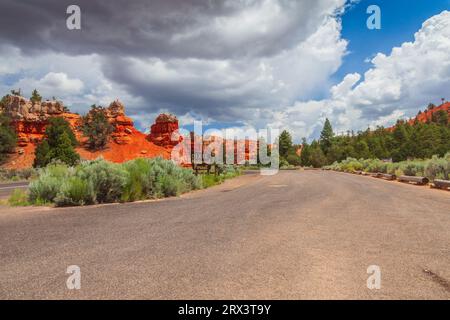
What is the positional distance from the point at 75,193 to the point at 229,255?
9.02m

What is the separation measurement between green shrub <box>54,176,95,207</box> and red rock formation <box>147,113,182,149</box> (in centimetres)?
8693

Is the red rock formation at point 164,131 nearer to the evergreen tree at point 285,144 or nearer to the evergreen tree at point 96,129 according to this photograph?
the evergreen tree at point 96,129

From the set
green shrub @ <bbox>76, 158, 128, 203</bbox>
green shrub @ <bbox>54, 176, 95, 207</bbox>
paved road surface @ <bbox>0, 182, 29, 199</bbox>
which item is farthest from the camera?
paved road surface @ <bbox>0, 182, 29, 199</bbox>

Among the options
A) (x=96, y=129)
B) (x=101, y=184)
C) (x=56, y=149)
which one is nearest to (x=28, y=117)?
(x=96, y=129)

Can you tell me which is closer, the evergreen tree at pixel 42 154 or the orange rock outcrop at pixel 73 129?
the evergreen tree at pixel 42 154

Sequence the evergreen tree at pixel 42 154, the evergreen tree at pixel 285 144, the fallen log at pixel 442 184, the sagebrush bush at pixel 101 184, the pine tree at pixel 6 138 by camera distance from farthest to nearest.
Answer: the evergreen tree at pixel 285 144 < the pine tree at pixel 6 138 < the evergreen tree at pixel 42 154 < the fallen log at pixel 442 184 < the sagebrush bush at pixel 101 184

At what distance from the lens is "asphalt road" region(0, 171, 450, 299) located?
12.4 ft

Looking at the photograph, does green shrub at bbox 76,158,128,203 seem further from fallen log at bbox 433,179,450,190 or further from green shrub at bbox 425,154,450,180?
green shrub at bbox 425,154,450,180

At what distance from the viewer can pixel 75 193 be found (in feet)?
40.5

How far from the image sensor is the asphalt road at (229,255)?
3.79m

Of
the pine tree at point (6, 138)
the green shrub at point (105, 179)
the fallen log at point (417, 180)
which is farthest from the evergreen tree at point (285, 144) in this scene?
the green shrub at point (105, 179)

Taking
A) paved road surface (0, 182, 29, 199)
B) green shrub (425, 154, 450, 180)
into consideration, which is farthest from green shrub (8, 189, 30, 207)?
green shrub (425, 154, 450, 180)

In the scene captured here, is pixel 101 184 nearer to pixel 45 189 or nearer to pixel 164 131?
pixel 45 189

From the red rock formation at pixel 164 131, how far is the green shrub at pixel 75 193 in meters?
86.9
